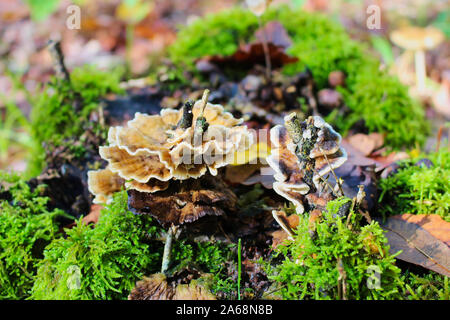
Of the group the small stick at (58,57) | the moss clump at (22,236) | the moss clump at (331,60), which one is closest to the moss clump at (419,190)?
the moss clump at (331,60)

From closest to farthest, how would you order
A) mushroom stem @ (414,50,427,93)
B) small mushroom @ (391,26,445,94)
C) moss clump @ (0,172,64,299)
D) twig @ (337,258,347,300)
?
1. twig @ (337,258,347,300)
2. moss clump @ (0,172,64,299)
3. small mushroom @ (391,26,445,94)
4. mushroom stem @ (414,50,427,93)

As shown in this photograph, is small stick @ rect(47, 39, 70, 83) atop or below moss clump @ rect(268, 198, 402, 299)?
Result: atop

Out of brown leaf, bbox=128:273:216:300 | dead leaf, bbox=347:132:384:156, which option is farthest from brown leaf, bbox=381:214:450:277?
brown leaf, bbox=128:273:216:300

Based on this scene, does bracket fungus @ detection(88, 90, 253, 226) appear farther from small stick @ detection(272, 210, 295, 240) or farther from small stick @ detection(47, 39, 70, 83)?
small stick @ detection(47, 39, 70, 83)

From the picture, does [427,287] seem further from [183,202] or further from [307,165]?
[183,202]

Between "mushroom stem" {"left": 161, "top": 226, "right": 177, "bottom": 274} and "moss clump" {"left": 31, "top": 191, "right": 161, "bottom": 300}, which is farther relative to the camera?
"mushroom stem" {"left": 161, "top": 226, "right": 177, "bottom": 274}

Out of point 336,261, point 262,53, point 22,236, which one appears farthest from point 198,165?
point 262,53
